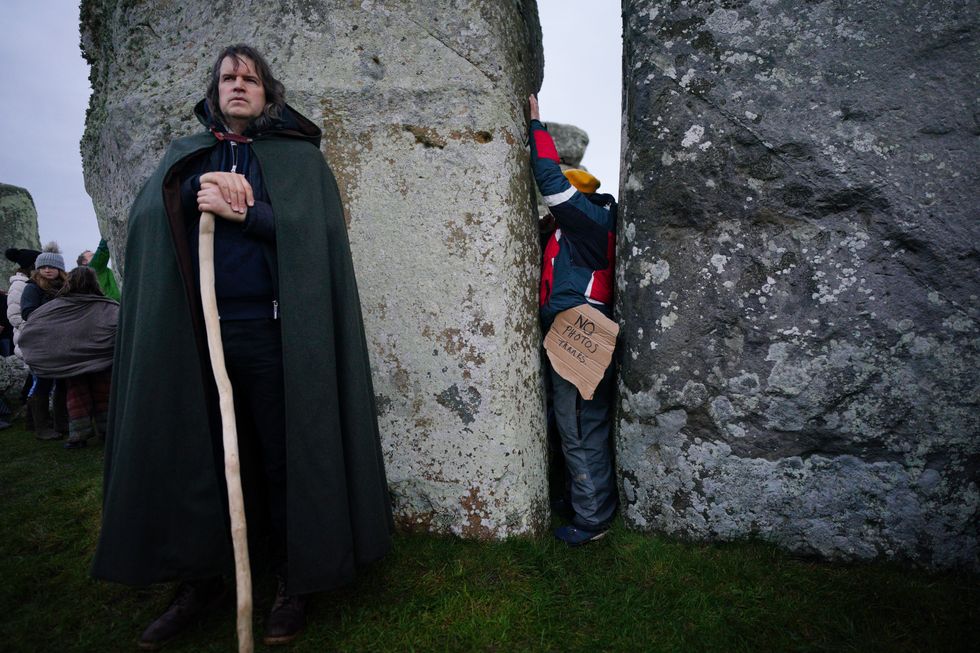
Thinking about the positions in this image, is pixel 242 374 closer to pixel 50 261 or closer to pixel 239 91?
pixel 239 91

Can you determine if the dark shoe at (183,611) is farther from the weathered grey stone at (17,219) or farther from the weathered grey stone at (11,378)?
the weathered grey stone at (17,219)

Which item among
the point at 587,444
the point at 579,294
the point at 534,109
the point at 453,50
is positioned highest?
the point at 453,50

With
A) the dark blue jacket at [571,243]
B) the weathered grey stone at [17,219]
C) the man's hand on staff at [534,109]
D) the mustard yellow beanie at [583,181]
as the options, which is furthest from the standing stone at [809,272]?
the weathered grey stone at [17,219]

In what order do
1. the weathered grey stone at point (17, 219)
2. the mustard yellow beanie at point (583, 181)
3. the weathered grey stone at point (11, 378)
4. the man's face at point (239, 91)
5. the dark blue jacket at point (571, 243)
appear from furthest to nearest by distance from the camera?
the weathered grey stone at point (17, 219) < the weathered grey stone at point (11, 378) < the mustard yellow beanie at point (583, 181) < the dark blue jacket at point (571, 243) < the man's face at point (239, 91)

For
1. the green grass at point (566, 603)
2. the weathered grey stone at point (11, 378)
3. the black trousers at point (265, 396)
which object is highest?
the black trousers at point (265, 396)

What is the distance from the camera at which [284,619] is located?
200 centimetres

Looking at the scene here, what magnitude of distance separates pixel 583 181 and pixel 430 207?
37.5 inches

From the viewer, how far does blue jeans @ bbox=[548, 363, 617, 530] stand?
2.78 meters

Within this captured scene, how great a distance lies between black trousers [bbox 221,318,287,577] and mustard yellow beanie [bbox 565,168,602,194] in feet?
6.07

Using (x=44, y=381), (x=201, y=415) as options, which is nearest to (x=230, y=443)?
(x=201, y=415)

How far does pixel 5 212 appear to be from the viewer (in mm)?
10164

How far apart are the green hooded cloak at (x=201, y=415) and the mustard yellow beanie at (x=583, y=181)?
151cm

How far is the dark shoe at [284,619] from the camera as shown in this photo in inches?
77.5

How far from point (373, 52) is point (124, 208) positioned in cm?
168
